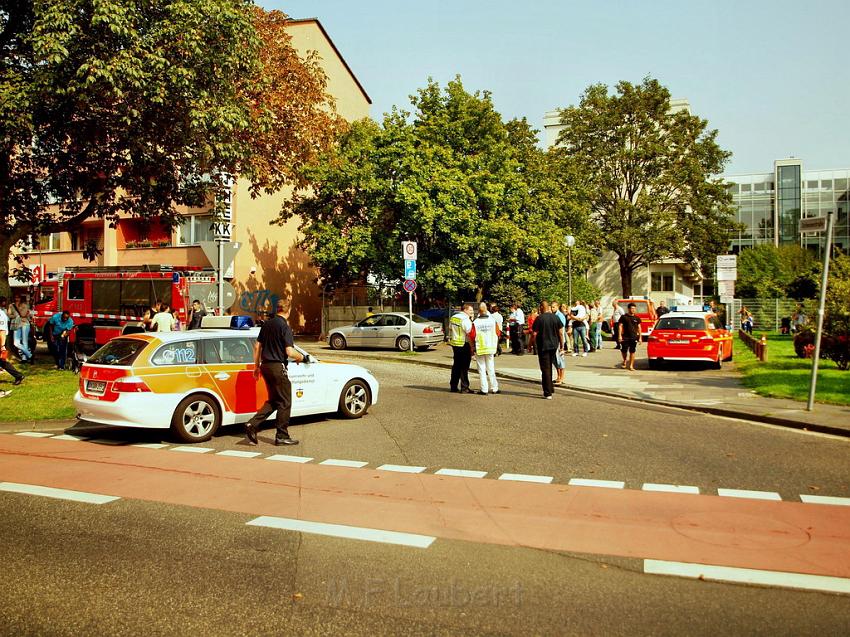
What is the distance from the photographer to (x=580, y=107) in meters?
48.4

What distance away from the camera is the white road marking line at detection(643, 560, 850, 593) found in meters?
4.57

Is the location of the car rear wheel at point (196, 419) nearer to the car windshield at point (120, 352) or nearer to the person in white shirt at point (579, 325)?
the car windshield at point (120, 352)

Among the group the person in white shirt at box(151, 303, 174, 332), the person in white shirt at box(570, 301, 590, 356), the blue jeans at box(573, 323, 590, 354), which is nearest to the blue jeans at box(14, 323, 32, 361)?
the person in white shirt at box(151, 303, 174, 332)

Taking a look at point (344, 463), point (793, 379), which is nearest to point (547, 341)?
point (793, 379)

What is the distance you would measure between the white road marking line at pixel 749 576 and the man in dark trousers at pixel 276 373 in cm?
581

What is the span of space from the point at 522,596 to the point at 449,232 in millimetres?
26850

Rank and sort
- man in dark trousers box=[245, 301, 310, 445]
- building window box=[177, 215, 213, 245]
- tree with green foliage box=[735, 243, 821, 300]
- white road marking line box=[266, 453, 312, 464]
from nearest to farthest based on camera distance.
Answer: white road marking line box=[266, 453, 312, 464] → man in dark trousers box=[245, 301, 310, 445] → building window box=[177, 215, 213, 245] → tree with green foliage box=[735, 243, 821, 300]

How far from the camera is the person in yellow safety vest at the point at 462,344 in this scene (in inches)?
595

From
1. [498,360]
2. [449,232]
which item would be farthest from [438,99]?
[498,360]

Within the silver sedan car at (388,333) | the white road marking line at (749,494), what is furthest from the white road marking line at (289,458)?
the silver sedan car at (388,333)

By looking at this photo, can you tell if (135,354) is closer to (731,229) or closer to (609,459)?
(609,459)

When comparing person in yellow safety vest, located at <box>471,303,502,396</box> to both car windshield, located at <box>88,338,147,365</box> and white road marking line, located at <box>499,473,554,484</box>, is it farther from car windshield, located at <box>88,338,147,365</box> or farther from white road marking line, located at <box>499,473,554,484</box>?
white road marking line, located at <box>499,473,554,484</box>

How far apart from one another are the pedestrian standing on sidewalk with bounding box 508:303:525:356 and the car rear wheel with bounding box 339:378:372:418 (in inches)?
580

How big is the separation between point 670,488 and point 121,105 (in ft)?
41.9
